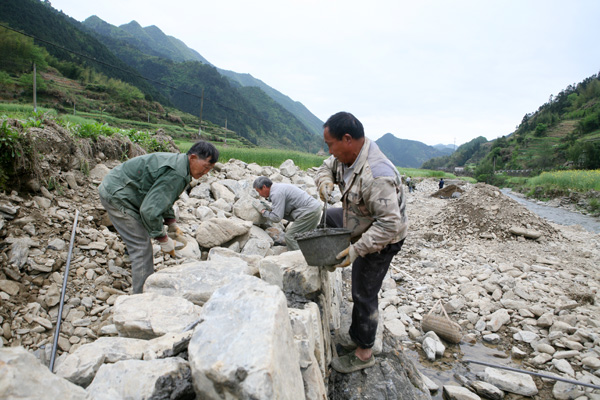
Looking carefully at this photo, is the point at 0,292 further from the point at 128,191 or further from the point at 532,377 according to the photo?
the point at 532,377

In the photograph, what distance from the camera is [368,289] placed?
227cm

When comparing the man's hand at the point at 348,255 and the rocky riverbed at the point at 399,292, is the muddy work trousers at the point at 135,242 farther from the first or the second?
the man's hand at the point at 348,255

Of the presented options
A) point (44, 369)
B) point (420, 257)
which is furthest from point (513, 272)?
point (44, 369)

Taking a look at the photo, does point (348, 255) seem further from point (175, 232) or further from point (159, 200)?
point (175, 232)

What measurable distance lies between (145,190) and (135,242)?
1.65ft

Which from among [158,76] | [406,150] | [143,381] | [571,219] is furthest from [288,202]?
[406,150]

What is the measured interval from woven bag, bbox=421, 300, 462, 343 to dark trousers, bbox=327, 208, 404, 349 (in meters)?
1.79

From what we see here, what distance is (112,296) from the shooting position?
2990 mm

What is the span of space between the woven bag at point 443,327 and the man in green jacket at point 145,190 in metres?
3.19

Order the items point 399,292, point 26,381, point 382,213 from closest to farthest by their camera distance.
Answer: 1. point 26,381
2. point 382,213
3. point 399,292

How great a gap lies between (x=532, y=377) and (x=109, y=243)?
15.5 feet

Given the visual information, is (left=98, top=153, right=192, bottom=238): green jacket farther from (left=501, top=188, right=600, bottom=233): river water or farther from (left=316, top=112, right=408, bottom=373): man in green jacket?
(left=501, top=188, right=600, bottom=233): river water

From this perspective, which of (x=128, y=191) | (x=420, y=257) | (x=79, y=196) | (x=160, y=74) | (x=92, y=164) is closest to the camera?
(x=128, y=191)

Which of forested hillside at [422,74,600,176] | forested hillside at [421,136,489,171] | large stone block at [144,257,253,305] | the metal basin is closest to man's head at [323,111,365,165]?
the metal basin
